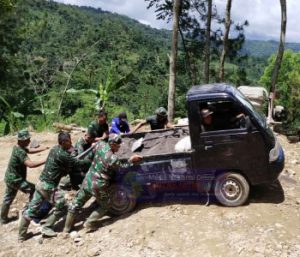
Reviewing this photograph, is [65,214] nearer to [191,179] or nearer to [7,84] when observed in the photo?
[191,179]

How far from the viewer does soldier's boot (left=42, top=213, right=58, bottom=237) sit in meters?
7.18

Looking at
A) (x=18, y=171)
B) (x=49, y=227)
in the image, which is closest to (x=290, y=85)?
(x=18, y=171)

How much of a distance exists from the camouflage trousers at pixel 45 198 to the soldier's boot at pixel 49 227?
103 millimetres

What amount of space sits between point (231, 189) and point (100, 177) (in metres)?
2.17

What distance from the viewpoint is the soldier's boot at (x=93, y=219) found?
7145 millimetres

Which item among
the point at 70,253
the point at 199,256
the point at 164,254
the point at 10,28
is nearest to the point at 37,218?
the point at 70,253

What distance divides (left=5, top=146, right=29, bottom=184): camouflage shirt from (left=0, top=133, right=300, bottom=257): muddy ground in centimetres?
93

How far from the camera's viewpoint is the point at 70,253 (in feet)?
22.0

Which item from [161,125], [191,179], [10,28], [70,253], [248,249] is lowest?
[70,253]

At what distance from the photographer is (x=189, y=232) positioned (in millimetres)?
6520

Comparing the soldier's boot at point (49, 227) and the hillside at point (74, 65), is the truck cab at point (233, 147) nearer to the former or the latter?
the soldier's boot at point (49, 227)

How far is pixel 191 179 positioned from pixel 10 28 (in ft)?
71.5

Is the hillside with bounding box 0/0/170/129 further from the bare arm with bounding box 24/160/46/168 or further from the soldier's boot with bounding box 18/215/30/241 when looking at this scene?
the soldier's boot with bounding box 18/215/30/241

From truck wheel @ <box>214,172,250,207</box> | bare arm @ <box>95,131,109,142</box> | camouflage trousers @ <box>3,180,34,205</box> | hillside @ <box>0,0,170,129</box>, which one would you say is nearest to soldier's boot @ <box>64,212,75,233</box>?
camouflage trousers @ <box>3,180,34,205</box>
